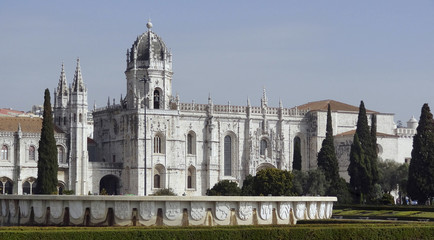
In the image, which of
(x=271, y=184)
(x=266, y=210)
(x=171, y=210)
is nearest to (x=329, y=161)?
(x=271, y=184)

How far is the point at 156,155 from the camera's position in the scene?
83.8 meters

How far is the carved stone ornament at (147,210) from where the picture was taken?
42688 mm

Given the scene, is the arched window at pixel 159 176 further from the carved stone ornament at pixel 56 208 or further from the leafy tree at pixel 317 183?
the carved stone ornament at pixel 56 208

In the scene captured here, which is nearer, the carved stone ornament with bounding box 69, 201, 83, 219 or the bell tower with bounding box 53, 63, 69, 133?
the carved stone ornament with bounding box 69, 201, 83, 219

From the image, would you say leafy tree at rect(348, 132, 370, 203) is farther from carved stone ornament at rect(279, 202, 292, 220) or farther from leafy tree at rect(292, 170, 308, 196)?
carved stone ornament at rect(279, 202, 292, 220)

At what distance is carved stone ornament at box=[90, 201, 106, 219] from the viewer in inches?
1684

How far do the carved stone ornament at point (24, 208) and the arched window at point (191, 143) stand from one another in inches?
1682

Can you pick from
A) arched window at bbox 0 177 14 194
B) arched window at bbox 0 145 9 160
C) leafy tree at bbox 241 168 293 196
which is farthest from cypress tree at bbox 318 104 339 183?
arched window at bbox 0 145 9 160

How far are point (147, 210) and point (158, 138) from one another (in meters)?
42.3

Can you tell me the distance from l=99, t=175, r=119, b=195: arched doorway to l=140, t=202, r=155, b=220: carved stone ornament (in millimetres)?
42112

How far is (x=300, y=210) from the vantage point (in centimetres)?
4731

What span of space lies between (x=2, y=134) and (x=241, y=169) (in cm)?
2436

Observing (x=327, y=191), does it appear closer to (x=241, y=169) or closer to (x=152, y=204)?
(x=241, y=169)

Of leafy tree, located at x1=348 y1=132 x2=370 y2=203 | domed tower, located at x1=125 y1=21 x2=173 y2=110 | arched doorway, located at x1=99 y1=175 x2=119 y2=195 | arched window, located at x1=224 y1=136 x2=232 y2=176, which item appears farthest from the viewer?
arched window, located at x1=224 y1=136 x2=232 y2=176
